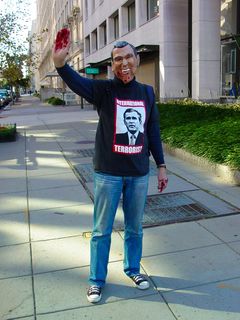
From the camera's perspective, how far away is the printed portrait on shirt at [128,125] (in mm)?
3172

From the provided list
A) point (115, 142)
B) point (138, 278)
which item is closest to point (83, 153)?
point (138, 278)

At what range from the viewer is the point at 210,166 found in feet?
25.5

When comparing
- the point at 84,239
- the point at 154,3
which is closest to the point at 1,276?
the point at 84,239

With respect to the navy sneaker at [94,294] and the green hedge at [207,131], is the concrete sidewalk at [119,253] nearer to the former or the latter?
the navy sneaker at [94,294]

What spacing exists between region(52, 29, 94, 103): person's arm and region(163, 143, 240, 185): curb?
413 cm

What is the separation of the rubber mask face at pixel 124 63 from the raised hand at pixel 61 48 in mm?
373

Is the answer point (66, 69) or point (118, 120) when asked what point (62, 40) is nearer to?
point (66, 69)

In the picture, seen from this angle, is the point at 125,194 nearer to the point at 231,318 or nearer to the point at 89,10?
the point at 231,318

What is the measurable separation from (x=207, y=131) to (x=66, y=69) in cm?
642

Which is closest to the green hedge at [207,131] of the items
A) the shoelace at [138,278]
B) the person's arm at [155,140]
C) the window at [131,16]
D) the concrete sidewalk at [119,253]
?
the concrete sidewalk at [119,253]

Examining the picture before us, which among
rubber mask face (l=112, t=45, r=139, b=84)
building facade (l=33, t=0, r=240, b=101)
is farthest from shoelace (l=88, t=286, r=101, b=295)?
building facade (l=33, t=0, r=240, b=101)

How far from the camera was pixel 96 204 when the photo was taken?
3365 mm

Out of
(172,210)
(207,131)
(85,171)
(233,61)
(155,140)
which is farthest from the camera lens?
(233,61)

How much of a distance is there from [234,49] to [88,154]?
13.0 metres
